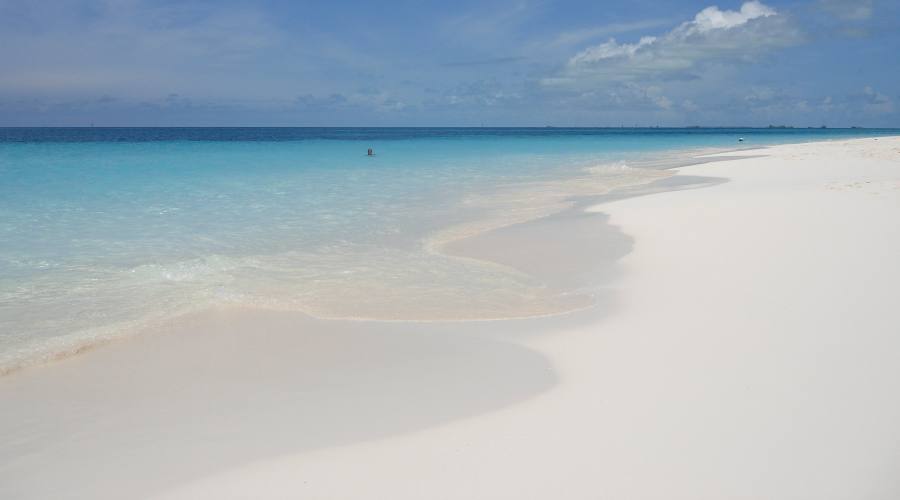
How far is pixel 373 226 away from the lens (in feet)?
38.3

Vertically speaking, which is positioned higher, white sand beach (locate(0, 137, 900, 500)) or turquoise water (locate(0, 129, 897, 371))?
turquoise water (locate(0, 129, 897, 371))

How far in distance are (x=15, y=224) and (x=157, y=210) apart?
278 cm

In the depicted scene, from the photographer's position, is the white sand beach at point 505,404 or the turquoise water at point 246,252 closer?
the white sand beach at point 505,404

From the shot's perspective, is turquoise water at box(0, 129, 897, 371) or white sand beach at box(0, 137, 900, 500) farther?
turquoise water at box(0, 129, 897, 371)

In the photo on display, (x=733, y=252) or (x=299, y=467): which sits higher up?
(x=733, y=252)

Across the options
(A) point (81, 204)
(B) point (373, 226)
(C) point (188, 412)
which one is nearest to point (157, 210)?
(A) point (81, 204)

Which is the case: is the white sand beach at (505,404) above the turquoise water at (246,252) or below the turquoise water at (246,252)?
below

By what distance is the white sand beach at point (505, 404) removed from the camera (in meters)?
3.29

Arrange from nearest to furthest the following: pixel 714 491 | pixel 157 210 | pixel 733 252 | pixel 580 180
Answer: pixel 714 491 → pixel 733 252 → pixel 157 210 → pixel 580 180

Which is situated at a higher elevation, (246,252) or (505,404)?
(246,252)

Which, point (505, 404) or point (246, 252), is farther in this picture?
point (246, 252)

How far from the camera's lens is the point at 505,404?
13.8 feet

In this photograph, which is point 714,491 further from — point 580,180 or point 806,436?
point 580,180

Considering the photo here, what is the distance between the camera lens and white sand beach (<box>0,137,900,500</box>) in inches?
130
